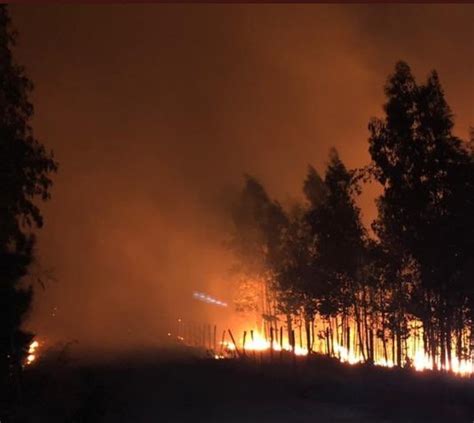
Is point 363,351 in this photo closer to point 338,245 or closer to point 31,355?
point 338,245

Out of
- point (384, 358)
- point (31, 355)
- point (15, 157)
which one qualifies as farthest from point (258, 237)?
point (15, 157)

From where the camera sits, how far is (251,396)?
63.9 ft

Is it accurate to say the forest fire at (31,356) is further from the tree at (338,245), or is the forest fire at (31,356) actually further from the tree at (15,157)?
the tree at (338,245)

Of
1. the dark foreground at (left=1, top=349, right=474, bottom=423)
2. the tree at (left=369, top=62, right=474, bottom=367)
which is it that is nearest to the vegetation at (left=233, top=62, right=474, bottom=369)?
the tree at (left=369, top=62, right=474, bottom=367)

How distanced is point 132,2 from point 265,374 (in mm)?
20931

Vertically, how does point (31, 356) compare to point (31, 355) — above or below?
below

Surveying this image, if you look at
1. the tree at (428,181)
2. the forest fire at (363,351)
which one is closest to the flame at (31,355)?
the forest fire at (363,351)

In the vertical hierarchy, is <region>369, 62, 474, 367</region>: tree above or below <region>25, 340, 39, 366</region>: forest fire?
above

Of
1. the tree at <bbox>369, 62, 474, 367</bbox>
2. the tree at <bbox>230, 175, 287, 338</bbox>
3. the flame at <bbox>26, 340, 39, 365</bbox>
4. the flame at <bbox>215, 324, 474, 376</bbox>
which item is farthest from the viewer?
the tree at <bbox>230, 175, 287, 338</bbox>

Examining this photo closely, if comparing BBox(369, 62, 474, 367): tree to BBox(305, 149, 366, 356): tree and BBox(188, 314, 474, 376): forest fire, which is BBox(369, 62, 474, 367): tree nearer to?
BBox(188, 314, 474, 376): forest fire

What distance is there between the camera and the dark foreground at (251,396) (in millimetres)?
15898

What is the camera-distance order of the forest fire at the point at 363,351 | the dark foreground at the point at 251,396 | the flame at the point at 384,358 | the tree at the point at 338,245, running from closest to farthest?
the dark foreground at the point at 251,396 < the flame at the point at 384,358 < the forest fire at the point at 363,351 < the tree at the point at 338,245

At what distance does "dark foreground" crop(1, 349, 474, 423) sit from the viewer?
15898mm

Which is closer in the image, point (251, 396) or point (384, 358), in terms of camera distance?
point (251, 396)
